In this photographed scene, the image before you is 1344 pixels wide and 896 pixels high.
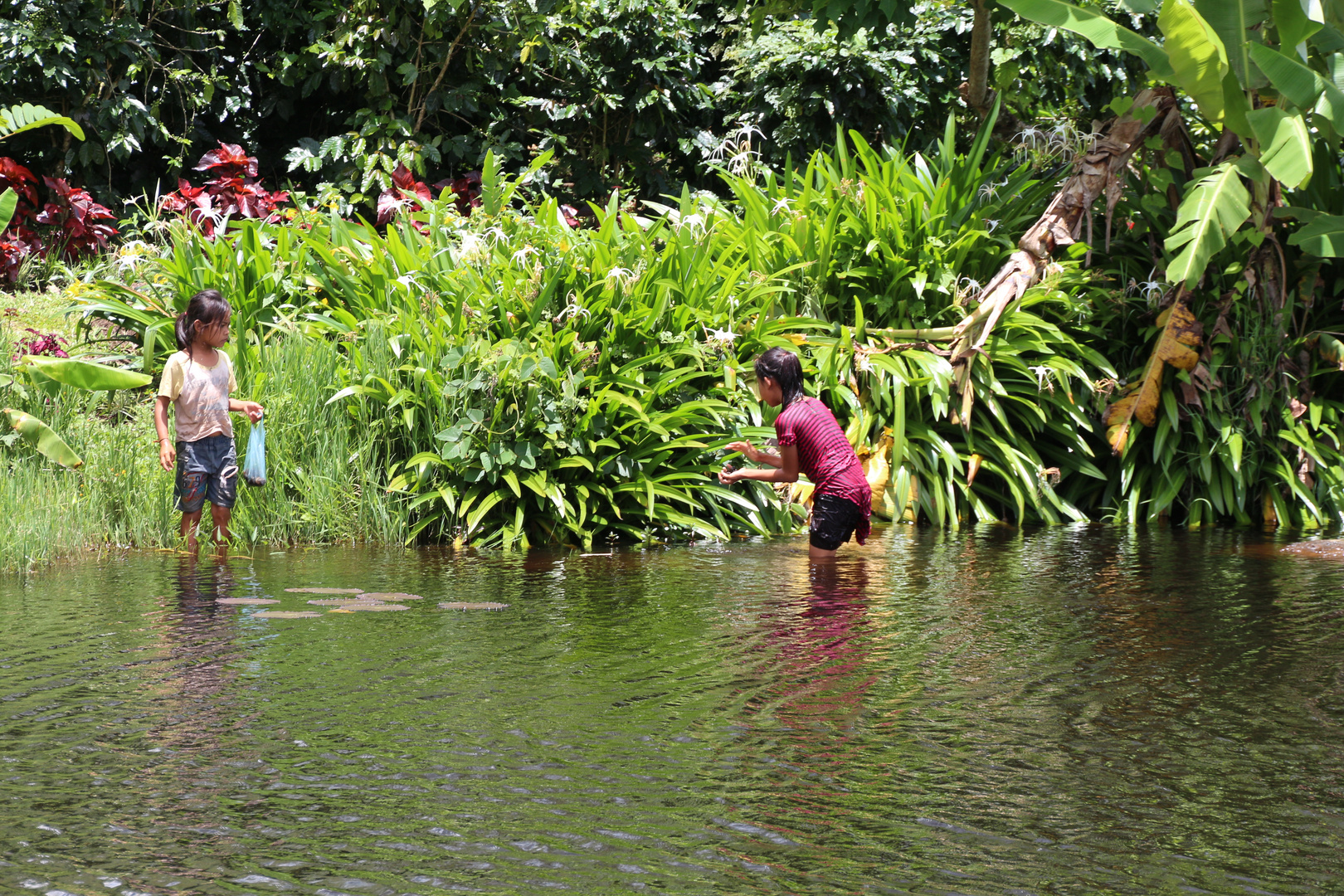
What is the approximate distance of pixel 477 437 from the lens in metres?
8.58

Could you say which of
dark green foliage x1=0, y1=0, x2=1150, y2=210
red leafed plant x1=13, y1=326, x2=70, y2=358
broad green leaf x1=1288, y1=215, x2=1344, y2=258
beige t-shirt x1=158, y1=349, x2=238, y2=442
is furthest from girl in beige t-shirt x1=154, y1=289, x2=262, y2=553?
broad green leaf x1=1288, y1=215, x2=1344, y2=258

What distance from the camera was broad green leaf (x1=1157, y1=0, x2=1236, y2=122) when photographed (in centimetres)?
859

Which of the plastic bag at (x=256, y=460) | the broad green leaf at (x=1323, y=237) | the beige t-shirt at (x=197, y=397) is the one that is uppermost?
the broad green leaf at (x=1323, y=237)

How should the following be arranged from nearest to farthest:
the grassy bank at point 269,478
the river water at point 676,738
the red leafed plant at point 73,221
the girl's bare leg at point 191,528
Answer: the river water at point 676,738 → the girl's bare leg at point 191,528 → the grassy bank at point 269,478 → the red leafed plant at point 73,221

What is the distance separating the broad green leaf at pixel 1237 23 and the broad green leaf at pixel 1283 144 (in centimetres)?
42

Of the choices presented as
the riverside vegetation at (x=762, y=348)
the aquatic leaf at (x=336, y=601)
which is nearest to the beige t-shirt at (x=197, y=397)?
the riverside vegetation at (x=762, y=348)

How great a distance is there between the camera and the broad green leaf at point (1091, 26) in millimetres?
9094

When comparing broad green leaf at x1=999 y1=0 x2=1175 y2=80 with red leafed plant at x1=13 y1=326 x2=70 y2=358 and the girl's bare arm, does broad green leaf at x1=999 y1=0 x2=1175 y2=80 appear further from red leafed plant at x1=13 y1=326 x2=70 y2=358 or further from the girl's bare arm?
red leafed plant at x1=13 y1=326 x2=70 y2=358

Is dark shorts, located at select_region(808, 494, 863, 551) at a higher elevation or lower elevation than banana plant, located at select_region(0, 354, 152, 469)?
lower

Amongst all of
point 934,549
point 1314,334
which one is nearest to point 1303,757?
point 934,549

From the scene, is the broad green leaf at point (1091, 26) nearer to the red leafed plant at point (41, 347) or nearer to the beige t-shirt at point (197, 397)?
the beige t-shirt at point (197, 397)

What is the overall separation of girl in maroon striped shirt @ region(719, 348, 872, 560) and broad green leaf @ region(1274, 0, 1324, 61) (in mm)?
4011

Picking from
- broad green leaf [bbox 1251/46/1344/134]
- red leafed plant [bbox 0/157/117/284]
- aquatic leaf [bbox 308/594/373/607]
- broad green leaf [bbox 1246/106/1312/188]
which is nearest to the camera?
aquatic leaf [bbox 308/594/373/607]

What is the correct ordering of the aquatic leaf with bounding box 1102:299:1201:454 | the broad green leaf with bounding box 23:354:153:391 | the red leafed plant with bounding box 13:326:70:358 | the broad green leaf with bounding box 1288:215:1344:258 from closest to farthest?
the broad green leaf with bounding box 23:354:153:391 < the broad green leaf with bounding box 1288:215:1344:258 < the red leafed plant with bounding box 13:326:70:358 < the aquatic leaf with bounding box 1102:299:1201:454
